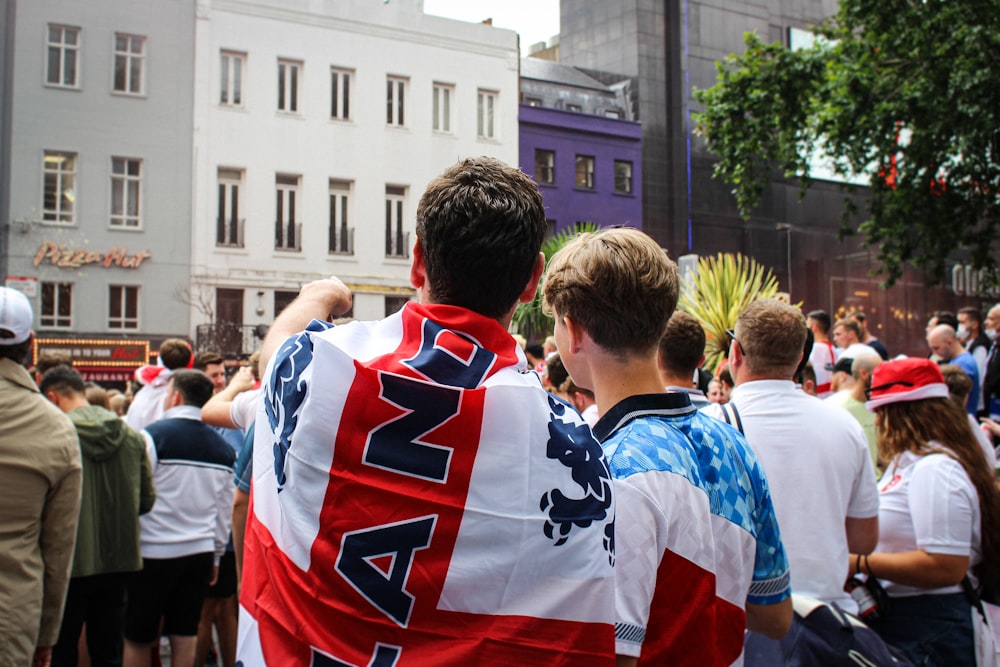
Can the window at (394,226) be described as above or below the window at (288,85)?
below

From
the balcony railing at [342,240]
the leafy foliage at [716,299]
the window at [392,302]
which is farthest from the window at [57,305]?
the leafy foliage at [716,299]

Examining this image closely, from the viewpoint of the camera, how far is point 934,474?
11.1 ft

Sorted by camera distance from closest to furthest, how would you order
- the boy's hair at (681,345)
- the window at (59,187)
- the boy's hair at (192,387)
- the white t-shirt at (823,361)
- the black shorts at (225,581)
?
1. the boy's hair at (681,345)
2. the boy's hair at (192,387)
3. the black shorts at (225,581)
4. the white t-shirt at (823,361)
5. the window at (59,187)

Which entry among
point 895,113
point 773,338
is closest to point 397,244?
point 895,113

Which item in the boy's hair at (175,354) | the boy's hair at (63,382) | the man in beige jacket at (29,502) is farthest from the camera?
the boy's hair at (175,354)

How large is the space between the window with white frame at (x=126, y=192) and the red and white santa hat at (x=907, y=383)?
2360 centimetres

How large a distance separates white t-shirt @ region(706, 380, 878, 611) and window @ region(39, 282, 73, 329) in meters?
23.1

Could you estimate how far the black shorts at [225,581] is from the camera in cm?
619

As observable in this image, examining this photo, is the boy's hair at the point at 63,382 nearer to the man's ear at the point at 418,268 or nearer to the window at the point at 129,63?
the man's ear at the point at 418,268

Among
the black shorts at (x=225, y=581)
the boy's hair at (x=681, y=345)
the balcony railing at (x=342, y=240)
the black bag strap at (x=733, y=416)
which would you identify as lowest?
the black shorts at (x=225, y=581)

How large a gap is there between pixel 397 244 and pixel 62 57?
10.3 m

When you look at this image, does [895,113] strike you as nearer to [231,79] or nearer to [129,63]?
[231,79]

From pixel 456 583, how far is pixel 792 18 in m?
38.1

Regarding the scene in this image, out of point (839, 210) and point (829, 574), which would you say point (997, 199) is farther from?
point (839, 210)
